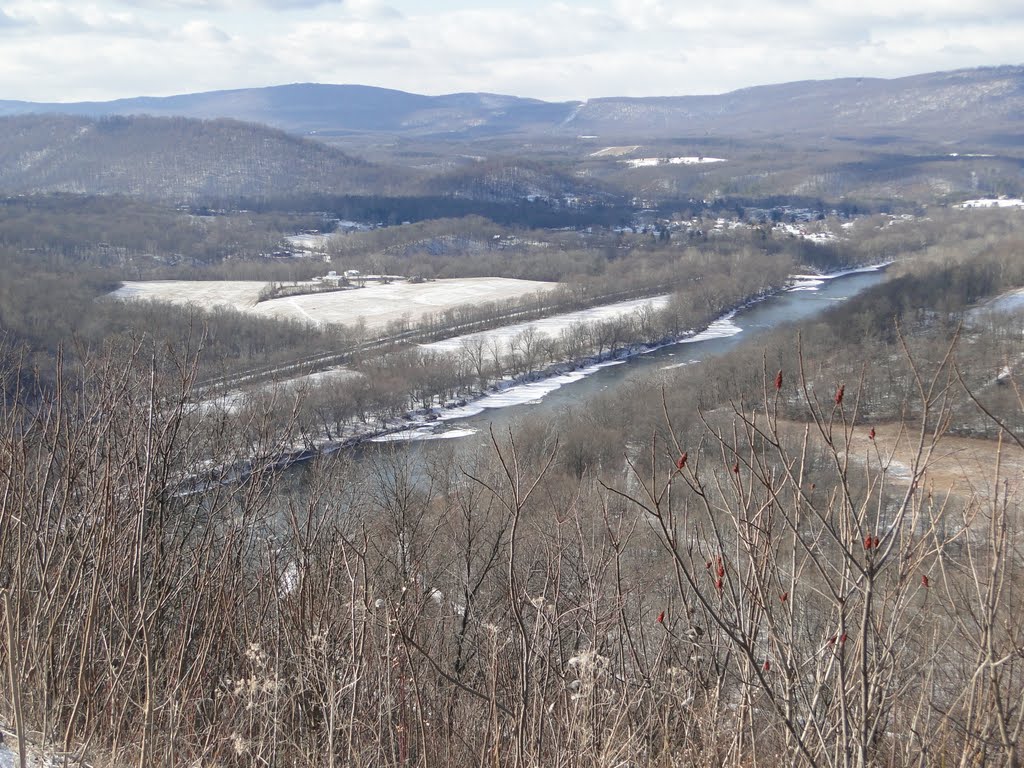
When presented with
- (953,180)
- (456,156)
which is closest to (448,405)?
(953,180)

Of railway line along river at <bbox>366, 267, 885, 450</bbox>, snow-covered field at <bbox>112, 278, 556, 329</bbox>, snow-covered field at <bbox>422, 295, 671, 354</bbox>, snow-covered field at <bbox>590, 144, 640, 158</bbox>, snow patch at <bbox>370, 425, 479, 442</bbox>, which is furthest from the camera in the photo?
snow-covered field at <bbox>590, 144, 640, 158</bbox>

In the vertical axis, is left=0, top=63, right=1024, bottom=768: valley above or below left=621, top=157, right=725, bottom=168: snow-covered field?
below

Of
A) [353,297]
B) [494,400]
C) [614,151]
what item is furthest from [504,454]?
[614,151]

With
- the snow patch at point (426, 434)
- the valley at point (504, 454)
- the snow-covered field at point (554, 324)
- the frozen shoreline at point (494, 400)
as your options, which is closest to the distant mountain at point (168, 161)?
the valley at point (504, 454)

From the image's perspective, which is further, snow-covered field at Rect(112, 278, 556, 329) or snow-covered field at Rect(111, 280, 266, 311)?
snow-covered field at Rect(111, 280, 266, 311)

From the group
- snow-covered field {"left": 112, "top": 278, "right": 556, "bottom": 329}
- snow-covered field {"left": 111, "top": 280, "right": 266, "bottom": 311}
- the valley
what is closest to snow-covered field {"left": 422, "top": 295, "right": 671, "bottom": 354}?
the valley

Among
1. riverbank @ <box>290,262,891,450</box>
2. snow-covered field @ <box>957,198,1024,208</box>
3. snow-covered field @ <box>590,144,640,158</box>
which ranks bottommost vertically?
riverbank @ <box>290,262,891,450</box>

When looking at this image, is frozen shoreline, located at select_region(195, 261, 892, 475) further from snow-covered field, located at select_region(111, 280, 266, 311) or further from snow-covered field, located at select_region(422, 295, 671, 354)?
snow-covered field, located at select_region(111, 280, 266, 311)
